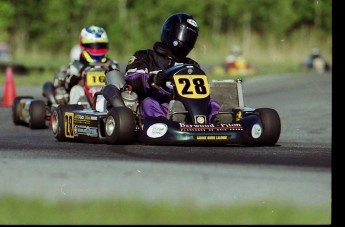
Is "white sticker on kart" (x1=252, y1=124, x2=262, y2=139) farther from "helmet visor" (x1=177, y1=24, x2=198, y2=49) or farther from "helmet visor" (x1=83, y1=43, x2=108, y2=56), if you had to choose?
"helmet visor" (x1=83, y1=43, x2=108, y2=56)

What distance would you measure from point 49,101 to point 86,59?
2.65ft

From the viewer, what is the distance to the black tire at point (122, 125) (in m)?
9.62

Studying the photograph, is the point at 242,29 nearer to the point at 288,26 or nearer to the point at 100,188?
the point at 288,26

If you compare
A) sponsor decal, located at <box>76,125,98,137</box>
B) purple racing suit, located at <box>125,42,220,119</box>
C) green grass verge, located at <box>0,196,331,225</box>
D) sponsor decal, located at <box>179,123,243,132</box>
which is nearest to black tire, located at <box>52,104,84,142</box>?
sponsor decal, located at <box>76,125,98,137</box>

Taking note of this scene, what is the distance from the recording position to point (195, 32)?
34.7ft

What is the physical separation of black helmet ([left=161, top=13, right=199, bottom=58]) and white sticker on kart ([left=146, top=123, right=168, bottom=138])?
124 centimetres

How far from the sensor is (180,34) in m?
10.5

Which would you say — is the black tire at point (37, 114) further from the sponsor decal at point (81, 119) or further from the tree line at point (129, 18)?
the tree line at point (129, 18)

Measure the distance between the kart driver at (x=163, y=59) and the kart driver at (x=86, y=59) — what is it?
9.15 ft

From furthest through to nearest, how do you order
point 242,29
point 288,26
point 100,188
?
point 242,29
point 288,26
point 100,188

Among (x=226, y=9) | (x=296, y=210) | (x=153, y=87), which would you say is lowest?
(x=296, y=210)

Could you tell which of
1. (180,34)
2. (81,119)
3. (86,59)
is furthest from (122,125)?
(86,59)

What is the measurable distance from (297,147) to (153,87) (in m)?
1.56
